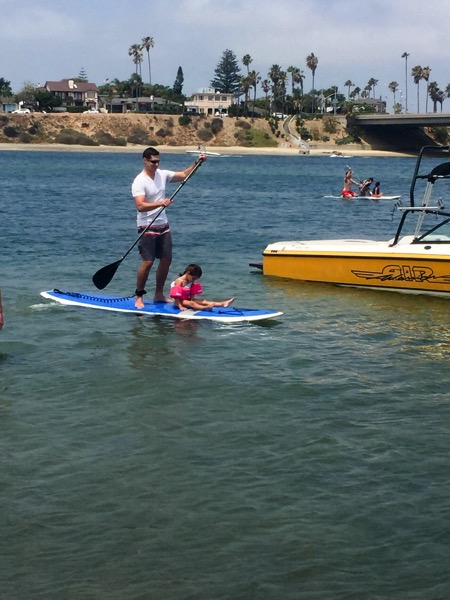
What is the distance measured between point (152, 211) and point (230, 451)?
5.89m

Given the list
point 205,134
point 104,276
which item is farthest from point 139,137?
point 104,276

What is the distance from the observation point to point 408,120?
140m

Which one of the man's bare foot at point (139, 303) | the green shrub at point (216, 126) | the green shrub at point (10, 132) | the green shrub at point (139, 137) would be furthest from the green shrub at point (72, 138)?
the man's bare foot at point (139, 303)

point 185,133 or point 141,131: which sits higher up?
point 141,131

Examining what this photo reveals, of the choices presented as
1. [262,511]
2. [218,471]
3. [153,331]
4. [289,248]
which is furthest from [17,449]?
[289,248]

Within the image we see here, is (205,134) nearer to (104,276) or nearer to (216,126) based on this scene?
(216,126)

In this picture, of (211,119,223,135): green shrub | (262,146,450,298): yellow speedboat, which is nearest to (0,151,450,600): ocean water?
(262,146,450,298): yellow speedboat

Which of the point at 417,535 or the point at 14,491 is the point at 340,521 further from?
the point at 14,491

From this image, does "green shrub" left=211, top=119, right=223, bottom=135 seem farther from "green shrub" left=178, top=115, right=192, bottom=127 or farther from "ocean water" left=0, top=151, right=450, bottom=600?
"ocean water" left=0, top=151, right=450, bottom=600

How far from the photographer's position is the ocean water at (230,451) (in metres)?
6.92

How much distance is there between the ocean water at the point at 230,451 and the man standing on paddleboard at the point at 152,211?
83 centimetres

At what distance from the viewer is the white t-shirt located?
1397 cm

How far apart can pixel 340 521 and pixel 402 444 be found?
1.81 meters

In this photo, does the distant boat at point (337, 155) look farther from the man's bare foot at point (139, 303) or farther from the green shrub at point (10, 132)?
the man's bare foot at point (139, 303)
